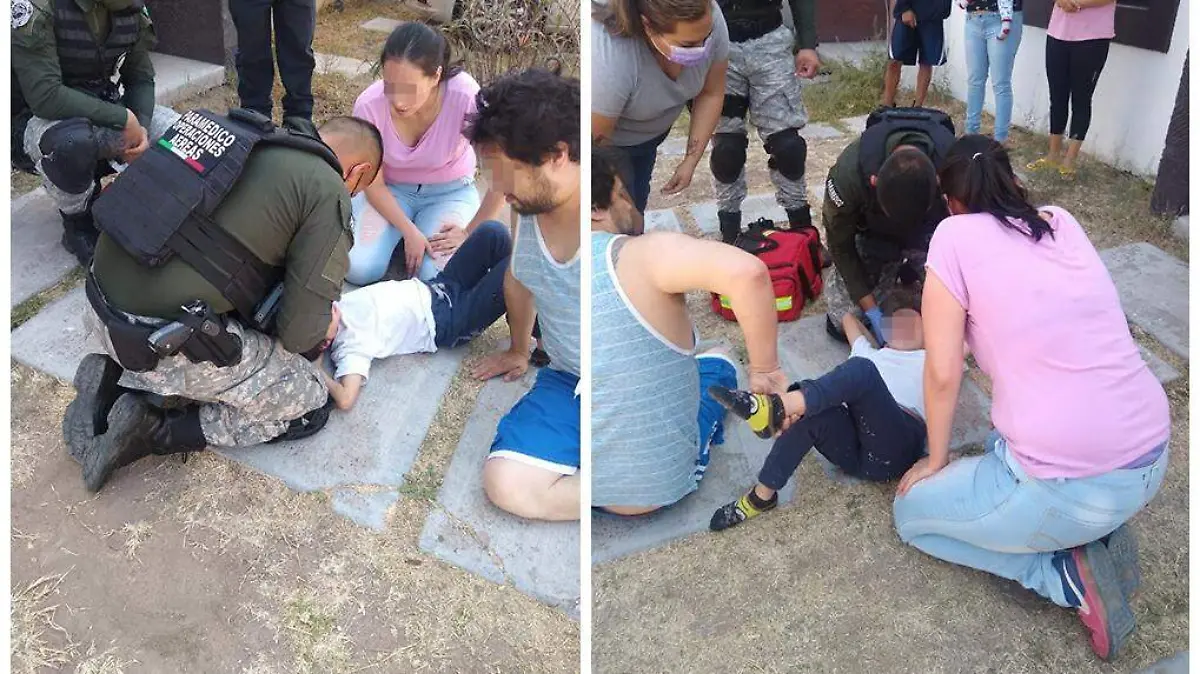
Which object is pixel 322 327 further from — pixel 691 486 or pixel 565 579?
pixel 691 486

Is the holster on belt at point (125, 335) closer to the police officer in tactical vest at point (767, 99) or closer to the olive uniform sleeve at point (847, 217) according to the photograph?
the olive uniform sleeve at point (847, 217)

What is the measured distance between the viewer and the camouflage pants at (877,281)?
2.77 metres

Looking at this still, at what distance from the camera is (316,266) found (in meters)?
2.11

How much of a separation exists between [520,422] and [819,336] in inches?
44.6

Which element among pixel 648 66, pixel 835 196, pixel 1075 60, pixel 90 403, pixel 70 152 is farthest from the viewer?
pixel 1075 60

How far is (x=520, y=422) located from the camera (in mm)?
2291

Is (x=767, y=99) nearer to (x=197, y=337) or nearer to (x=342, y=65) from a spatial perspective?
(x=197, y=337)

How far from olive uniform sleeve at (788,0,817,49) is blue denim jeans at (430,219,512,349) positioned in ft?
4.08

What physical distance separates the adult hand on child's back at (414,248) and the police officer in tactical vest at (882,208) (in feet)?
4.37

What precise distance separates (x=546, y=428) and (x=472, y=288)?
75 centimetres

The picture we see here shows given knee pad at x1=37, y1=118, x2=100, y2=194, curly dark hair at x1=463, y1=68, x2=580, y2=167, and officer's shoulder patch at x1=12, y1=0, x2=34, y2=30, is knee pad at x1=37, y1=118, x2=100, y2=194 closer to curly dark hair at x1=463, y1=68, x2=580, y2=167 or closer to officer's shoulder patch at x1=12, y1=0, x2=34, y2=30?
officer's shoulder patch at x1=12, y1=0, x2=34, y2=30

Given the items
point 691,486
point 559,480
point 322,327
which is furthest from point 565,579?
point 322,327

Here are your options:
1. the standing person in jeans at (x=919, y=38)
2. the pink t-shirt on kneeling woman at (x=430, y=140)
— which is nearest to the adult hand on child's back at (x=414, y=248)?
the pink t-shirt on kneeling woman at (x=430, y=140)

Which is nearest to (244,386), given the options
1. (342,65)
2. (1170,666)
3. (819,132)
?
(1170,666)
